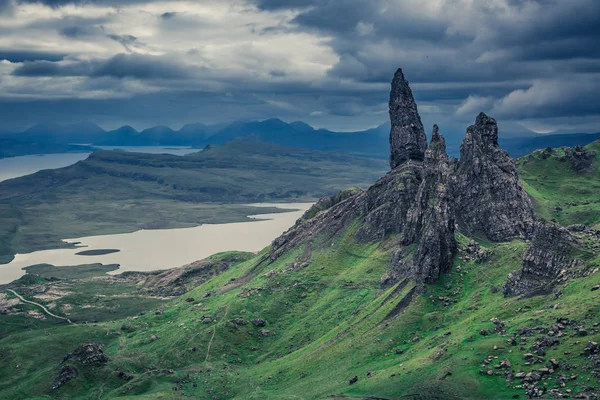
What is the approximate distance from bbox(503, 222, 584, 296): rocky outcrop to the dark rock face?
391 ft

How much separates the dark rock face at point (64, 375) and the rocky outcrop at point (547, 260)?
391 ft

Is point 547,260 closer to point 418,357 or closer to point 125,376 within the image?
point 418,357

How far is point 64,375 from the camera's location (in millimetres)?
183125

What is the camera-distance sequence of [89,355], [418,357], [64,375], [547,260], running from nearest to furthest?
[418,357], [547,260], [64,375], [89,355]

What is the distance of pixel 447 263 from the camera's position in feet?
593

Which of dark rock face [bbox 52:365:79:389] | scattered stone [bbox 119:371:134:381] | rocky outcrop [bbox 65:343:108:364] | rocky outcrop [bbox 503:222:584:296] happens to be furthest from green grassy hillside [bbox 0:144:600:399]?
rocky outcrop [bbox 503:222:584:296]

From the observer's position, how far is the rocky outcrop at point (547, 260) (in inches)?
5655

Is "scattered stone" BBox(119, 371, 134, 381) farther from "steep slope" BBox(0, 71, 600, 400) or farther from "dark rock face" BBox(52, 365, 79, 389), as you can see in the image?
"dark rock face" BBox(52, 365, 79, 389)

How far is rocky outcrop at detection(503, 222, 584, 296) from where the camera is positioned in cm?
14362

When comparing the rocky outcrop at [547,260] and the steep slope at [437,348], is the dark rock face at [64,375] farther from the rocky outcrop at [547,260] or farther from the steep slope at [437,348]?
the rocky outcrop at [547,260]

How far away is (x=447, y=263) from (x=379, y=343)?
33.6m

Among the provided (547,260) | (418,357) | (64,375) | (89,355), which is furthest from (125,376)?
(547,260)

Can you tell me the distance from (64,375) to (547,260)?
130 meters

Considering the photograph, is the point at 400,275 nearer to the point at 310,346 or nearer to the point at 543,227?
the point at 310,346
